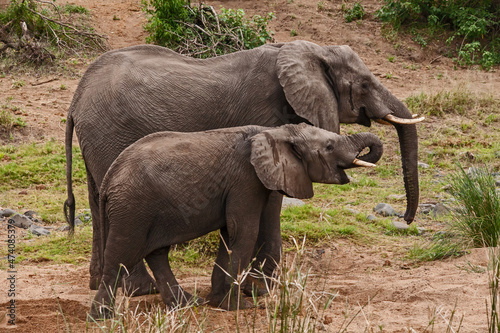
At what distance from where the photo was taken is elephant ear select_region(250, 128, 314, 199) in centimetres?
532

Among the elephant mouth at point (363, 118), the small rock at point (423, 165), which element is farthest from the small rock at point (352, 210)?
the small rock at point (423, 165)

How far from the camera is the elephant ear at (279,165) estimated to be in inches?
210

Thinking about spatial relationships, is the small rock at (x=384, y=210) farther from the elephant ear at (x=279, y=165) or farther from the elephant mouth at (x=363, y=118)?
the elephant ear at (x=279, y=165)

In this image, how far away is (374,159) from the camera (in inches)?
229

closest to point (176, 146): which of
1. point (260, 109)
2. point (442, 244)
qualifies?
point (260, 109)

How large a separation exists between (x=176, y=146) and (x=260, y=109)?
44.7 inches

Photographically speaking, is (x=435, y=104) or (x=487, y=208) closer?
(x=487, y=208)

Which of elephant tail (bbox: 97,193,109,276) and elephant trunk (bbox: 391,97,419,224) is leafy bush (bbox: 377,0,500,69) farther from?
elephant tail (bbox: 97,193,109,276)


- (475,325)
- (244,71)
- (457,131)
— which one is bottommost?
(457,131)

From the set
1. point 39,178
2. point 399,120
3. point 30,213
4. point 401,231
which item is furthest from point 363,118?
point 39,178

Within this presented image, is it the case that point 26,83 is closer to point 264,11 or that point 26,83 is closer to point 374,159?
point 264,11

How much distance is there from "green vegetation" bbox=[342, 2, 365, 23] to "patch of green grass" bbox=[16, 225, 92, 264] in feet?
31.2

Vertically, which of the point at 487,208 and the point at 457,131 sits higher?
the point at 487,208

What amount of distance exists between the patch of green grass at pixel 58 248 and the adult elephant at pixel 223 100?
85 centimetres
